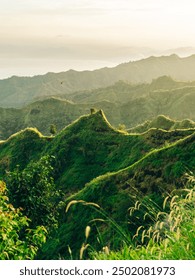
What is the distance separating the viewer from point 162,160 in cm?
4066

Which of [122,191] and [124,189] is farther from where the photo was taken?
[124,189]

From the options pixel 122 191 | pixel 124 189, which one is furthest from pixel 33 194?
pixel 124 189

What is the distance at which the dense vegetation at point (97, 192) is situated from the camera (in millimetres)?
8435

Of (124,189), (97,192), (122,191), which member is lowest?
(97,192)

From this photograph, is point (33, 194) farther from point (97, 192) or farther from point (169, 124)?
point (169, 124)

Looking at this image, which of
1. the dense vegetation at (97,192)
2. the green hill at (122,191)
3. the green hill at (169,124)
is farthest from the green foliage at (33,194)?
the green hill at (169,124)

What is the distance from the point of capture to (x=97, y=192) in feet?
140

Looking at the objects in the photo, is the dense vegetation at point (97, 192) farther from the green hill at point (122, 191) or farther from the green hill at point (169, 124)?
the green hill at point (169, 124)

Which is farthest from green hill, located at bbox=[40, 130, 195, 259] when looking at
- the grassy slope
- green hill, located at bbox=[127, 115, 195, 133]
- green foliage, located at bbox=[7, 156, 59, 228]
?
green hill, located at bbox=[127, 115, 195, 133]

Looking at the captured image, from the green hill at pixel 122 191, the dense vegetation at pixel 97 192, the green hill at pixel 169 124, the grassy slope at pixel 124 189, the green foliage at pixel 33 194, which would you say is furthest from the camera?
the green hill at pixel 169 124
